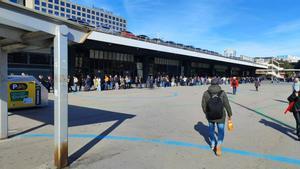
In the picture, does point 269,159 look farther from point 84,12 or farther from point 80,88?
point 84,12

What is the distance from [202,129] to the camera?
8281 mm

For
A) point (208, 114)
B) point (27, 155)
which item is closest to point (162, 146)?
point (208, 114)

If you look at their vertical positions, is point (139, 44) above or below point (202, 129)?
above

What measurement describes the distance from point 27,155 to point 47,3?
110 m

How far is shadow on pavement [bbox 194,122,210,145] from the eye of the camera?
23.5ft

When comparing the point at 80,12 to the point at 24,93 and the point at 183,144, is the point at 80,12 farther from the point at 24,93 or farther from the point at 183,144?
the point at 183,144

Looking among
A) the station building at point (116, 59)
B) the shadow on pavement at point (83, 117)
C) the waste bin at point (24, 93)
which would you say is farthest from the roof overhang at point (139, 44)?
the shadow on pavement at point (83, 117)

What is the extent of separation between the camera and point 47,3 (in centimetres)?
10312

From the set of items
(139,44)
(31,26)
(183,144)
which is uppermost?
(139,44)

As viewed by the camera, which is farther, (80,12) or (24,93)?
(80,12)

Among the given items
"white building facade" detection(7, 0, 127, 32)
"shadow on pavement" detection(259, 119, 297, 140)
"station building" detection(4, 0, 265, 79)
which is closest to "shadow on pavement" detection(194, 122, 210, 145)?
"shadow on pavement" detection(259, 119, 297, 140)

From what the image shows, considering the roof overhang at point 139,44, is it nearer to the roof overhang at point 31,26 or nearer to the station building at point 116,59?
the station building at point 116,59

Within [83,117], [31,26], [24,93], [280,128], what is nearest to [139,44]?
[24,93]

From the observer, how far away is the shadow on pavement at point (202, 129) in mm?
7156
